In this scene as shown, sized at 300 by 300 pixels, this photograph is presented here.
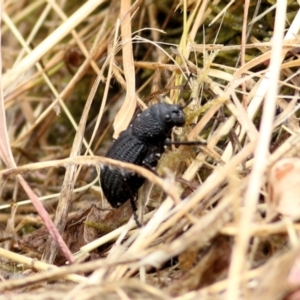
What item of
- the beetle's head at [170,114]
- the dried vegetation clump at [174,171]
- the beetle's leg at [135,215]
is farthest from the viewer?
the beetle's head at [170,114]

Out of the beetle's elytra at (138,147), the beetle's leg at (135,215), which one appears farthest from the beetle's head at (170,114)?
the beetle's leg at (135,215)

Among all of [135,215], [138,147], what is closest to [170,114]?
[138,147]

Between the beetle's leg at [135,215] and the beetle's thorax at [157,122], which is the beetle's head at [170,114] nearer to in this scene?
the beetle's thorax at [157,122]

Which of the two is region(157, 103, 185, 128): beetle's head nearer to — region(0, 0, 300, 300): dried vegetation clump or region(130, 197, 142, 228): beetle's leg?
region(0, 0, 300, 300): dried vegetation clump

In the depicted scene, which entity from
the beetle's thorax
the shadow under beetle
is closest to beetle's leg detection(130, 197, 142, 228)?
the shadow under beetle

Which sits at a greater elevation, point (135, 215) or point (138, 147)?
point (138, 147)

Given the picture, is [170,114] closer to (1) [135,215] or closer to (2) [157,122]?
(2) [157,122]

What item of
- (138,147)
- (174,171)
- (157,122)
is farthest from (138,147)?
(174,171)

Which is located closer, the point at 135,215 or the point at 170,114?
the point at 135,215
